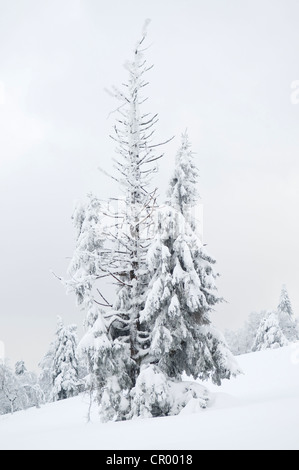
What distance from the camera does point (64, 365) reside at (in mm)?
47469

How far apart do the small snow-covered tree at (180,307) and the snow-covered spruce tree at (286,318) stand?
155ft

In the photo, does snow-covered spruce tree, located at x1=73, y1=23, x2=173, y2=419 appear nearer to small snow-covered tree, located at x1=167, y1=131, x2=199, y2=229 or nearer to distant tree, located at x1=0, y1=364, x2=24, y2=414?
small snow-covered tree, located at x1=167, y1=131, x2=199, y2=229

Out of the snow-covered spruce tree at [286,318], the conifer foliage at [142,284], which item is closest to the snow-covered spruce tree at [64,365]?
the snow-covered spruce tree at [286,318]

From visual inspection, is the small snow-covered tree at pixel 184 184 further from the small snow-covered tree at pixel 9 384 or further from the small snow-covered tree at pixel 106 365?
the small snow-covered tree at pixel 9 384

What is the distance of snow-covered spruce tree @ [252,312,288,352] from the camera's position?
4618cm

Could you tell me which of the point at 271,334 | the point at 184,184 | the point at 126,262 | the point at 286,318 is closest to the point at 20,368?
the point at 271,334

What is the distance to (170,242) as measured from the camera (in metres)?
12.5

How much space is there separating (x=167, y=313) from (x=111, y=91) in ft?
31.5

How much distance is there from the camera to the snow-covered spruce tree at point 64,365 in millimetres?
47406

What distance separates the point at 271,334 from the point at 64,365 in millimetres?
26506

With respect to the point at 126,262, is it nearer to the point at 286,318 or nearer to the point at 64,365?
the point at 64,365

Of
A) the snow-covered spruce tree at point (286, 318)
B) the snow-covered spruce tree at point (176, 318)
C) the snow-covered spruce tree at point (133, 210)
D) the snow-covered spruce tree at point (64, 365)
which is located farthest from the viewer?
the snow-covered spruce tree at point (286, 318)

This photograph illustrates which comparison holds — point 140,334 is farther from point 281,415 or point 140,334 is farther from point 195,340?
point 281,415
